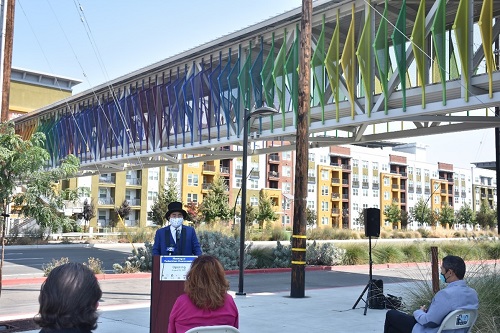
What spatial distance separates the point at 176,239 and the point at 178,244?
96mm

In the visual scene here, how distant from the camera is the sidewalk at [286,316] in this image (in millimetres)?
9992

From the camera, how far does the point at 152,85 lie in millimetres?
34375

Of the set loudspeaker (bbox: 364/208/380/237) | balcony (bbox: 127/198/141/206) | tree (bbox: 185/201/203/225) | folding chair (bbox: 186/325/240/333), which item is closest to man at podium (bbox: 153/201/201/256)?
folding chair (bbox: 186/325/240/333)

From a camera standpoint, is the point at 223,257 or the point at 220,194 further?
the point at 220,194

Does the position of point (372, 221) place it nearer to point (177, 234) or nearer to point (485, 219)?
point (177, 234)

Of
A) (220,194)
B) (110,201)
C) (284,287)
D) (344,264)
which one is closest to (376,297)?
(284,287)

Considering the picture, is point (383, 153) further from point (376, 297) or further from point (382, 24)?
point (376, 297)

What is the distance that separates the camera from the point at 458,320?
19.4 feet

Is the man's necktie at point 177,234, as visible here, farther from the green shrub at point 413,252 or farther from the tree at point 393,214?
the tree at point 393,214

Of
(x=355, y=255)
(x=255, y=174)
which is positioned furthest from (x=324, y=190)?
(x=355, y=255)

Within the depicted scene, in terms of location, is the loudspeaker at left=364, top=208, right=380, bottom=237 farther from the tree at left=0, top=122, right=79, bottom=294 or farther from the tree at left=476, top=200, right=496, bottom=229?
the tree at left=476, top=200, right=496, bottom=229

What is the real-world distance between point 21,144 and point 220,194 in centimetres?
5789

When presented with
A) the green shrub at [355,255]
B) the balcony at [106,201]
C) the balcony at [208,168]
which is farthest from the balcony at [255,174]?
the green shrub at [355,255]

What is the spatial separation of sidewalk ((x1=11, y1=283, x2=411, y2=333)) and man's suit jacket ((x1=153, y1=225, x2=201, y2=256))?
1832 mm
